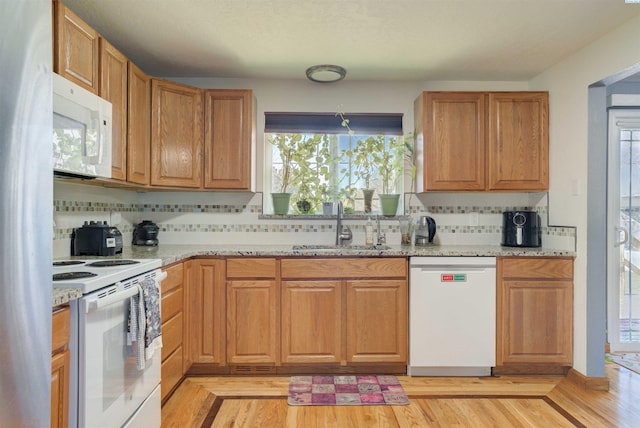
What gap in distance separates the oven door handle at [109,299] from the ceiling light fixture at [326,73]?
2.08 metres

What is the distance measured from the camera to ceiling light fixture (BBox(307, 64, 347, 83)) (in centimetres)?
296

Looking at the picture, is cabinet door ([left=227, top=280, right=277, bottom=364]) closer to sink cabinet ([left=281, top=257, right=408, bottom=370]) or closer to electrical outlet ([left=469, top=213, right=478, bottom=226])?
sink cabinet ([left=281, top=257, right=408, bottom=370])

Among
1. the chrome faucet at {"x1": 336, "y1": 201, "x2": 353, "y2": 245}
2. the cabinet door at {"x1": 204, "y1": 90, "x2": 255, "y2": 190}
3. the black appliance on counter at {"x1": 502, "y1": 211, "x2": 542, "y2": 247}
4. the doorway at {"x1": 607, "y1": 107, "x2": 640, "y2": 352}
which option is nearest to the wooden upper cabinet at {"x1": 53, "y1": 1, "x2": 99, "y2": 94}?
the cabinet door at {"x1": 204, "y1": 90, "x2": 255, "y2": 190}

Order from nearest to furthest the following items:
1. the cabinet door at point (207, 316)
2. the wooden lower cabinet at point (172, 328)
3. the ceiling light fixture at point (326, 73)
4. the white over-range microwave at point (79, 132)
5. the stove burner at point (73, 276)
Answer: the stove burner at point (73, 276) < the white over-range microwave at point (79, 132) < the wooden lower cabinet at point (172, 328) < the cabinet door at point (207, 316) < the ceiling light fixture at point (326, 73)

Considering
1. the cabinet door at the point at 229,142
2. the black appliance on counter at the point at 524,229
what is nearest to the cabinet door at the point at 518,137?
the black appliance on counter at the point at 524,229

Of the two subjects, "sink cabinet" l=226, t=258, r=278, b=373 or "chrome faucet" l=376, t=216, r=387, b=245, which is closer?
"sink cabinet" l=226, t=258, r=278, b=373

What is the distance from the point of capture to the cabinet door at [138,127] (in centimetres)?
249

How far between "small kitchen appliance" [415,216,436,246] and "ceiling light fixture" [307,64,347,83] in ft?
4.39

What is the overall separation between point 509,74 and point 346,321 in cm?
242

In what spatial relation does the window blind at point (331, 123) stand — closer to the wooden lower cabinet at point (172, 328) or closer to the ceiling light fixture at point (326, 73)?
the ceiling light fixture at point (326, 73)

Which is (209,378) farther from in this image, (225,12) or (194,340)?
(225,12)

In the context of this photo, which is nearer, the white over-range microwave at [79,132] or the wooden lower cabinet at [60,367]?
the wooden lower cabinet at [60,367]

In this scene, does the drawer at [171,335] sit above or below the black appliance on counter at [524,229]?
below

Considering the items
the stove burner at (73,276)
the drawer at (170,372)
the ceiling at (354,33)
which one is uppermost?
the ceiling at (354,33)
